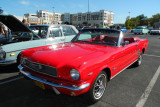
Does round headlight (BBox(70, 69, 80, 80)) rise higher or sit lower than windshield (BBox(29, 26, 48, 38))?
lower

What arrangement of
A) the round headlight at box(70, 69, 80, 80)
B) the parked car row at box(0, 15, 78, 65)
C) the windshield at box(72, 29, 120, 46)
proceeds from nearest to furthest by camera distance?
the round headlight at box(70, 69, 80, 80)
the windshield at box(72, 29, 120, 46)
the parked car row at box(0, 15, 78, 65)

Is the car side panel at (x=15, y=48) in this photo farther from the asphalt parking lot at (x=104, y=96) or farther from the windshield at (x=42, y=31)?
the windshield at (x=42, y=31)

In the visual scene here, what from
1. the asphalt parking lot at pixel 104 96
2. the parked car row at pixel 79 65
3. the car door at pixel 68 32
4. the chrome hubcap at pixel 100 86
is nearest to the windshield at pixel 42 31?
the car door at pixel 68 32

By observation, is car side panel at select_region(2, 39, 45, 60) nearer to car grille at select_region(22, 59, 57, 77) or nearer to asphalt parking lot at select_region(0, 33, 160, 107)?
asphalt parking lot at select_region(0, 33, 160, 107)

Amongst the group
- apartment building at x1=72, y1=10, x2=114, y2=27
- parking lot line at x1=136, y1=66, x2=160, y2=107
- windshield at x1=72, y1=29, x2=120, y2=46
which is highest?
apartment building at x1=72, y1=10, x2=114, y2=27

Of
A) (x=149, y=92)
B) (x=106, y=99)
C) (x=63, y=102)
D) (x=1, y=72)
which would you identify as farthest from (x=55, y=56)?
(x=1, y=72)

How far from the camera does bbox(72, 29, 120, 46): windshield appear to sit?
3.44m

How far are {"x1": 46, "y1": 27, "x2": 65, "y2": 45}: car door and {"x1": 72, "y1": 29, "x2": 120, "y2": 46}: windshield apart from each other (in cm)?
166

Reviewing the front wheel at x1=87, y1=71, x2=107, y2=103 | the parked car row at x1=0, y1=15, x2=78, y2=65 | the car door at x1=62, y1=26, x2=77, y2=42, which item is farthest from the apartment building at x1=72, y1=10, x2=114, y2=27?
the front wheel at x1=87, y1=71, x2=107, y2=103

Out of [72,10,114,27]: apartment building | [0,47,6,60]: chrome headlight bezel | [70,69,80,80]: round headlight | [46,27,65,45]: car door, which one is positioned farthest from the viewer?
[72,10,114,27]: apartment building

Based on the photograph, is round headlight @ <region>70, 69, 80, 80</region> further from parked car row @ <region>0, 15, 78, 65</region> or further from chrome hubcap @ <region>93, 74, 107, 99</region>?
parked car row @ <region>0, 15, 78, 65</region>

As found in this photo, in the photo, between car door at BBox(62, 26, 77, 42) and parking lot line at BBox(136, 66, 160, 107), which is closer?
parking lot line at BBox(136, 66, 160, 107)

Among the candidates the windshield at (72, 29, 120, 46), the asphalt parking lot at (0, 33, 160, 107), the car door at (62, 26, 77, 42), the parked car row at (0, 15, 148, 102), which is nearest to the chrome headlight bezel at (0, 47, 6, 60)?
the parked car row at (0, 15, 148, 102)

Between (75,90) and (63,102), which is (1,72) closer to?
(63,102)
